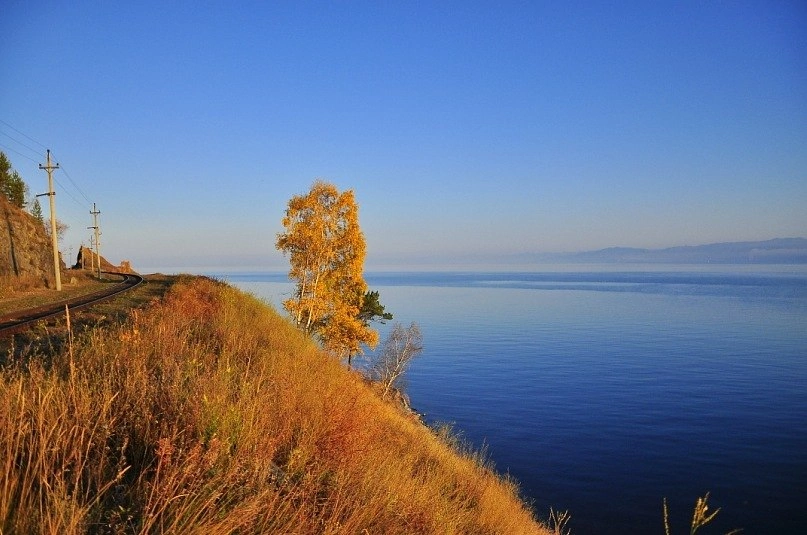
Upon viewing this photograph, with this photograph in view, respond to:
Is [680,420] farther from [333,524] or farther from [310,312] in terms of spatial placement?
[333,524]

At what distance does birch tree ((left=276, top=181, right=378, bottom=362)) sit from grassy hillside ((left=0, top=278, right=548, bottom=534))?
2269 cm

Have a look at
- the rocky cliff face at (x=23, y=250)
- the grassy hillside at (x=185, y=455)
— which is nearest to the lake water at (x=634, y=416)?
the rocky cliff face at (x=23, y=250)

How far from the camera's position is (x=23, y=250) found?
3362cm

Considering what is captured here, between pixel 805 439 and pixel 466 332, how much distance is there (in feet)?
137

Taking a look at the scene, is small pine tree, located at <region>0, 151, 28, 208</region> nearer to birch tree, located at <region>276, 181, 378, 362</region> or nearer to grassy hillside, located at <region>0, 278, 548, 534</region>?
birch tree, located at <region>276, 181, 378, 362</region>

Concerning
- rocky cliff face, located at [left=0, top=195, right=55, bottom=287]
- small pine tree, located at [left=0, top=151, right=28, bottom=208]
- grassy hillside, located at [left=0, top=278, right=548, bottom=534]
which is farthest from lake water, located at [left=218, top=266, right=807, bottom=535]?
small pine tree, located at [left=0, top=151, right=28, bottom=208]

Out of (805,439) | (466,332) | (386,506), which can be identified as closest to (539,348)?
(466,332)

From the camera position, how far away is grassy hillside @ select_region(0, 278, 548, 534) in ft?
9.36

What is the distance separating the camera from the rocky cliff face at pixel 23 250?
3102 cm

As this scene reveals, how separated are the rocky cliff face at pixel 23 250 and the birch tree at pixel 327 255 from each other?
1637cm

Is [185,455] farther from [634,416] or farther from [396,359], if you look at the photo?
[396,359]

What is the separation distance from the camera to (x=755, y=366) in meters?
43.2

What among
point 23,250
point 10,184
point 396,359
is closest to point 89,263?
point 10,184

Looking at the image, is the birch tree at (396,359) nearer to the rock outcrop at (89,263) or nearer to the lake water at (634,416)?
the lake water at (634,416)
